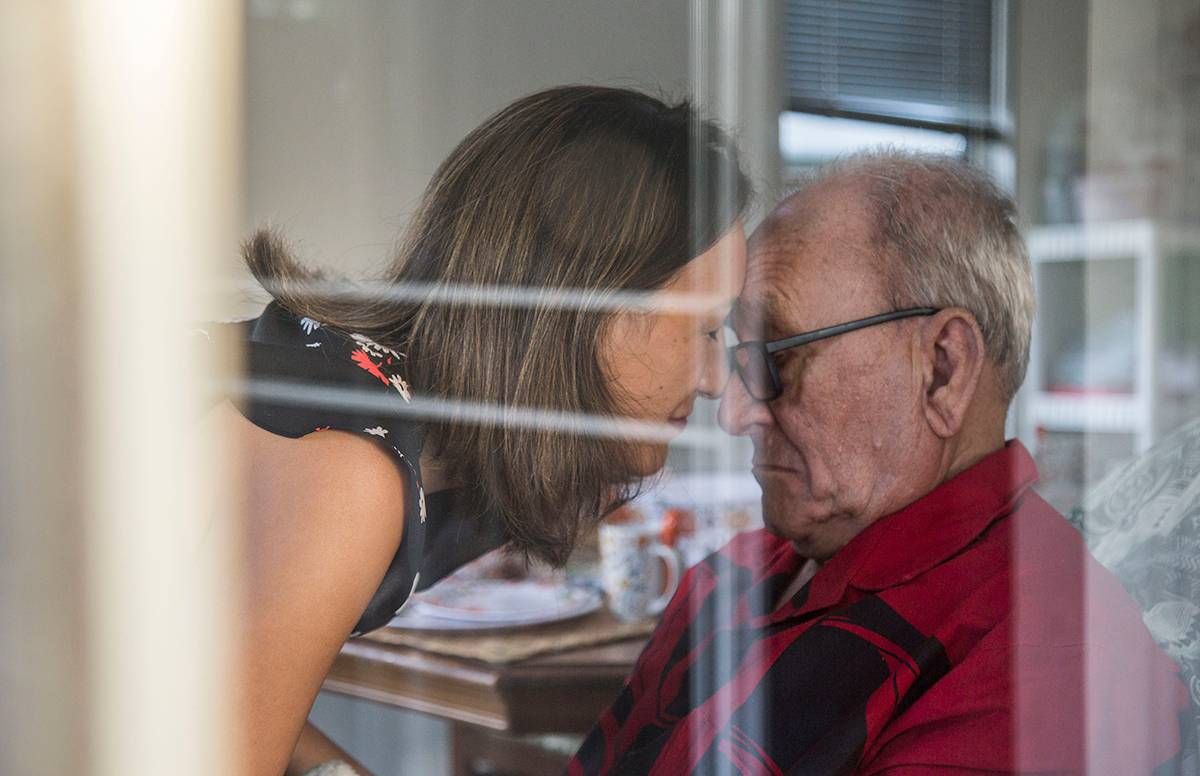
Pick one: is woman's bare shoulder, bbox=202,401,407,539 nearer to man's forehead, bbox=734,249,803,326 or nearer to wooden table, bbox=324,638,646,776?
wooden table, bbox=324,638,646,776

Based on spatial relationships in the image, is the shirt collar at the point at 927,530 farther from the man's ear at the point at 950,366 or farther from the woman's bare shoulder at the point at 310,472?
the woman's bare shoulder at the point at 310,472

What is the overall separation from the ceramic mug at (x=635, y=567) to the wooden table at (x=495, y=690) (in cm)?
5

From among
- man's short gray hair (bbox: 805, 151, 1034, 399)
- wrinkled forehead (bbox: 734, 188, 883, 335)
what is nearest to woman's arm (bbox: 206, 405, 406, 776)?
wrinkled forehead (bbox: 734, 188, 883, 335)

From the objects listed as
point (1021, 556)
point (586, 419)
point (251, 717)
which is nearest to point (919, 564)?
point (1021, 556)

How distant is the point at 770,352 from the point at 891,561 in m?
0.21

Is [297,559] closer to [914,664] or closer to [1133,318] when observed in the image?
[914,664]

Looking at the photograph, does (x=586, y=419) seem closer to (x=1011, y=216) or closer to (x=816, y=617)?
(x=816, y=617)

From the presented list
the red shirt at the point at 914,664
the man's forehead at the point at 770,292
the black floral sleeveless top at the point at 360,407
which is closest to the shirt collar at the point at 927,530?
the red shirt at the point at 914,664

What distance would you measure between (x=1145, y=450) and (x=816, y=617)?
421 millimetres

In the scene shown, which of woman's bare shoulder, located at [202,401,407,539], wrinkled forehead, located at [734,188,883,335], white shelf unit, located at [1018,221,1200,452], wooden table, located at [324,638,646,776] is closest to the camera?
woman's bare shoulder, located at [202,401,407,539]

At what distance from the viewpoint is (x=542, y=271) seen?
74 cm

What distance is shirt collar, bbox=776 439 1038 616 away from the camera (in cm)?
96

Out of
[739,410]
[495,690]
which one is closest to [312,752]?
[495,690]

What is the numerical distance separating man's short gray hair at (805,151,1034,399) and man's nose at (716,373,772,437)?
16 cm
